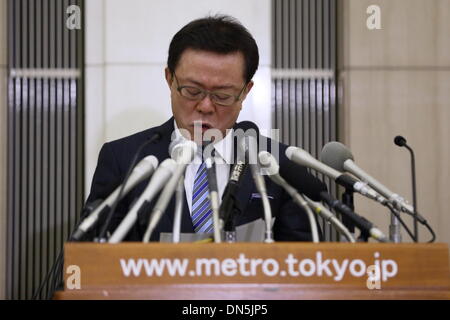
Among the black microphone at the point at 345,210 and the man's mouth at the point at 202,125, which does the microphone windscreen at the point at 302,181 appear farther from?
the man's mouth at the point at 202,125

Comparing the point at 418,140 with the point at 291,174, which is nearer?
the point at 291,174

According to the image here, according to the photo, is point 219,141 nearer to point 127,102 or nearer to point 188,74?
point 188,74

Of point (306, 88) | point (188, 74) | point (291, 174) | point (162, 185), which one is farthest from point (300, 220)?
point (306, 88)

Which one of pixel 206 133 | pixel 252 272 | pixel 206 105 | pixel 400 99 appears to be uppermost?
pixel 400 99

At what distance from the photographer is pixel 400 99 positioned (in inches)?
174

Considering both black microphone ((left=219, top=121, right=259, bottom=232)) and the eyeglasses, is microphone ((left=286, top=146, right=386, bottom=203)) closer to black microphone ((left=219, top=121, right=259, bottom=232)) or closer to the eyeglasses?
black microphone ((left=219, top=121, right=259, bottom=232))

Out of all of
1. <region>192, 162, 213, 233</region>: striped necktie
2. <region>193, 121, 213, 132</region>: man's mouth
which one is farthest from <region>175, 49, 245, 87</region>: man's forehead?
<region>192, 162, 213, 233</region>: striped necktie

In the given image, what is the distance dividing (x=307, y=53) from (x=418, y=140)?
0.99 meters

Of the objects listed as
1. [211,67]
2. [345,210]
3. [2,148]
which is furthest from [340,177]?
[2,148]

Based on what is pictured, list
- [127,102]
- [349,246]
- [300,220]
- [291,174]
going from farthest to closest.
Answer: [127,102] → [300,220] → [291,174] → [349,246]

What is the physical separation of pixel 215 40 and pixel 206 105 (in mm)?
323

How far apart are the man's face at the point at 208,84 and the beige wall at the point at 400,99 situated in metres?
1.85

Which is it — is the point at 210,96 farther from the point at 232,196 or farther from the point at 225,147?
the point at 232,196
